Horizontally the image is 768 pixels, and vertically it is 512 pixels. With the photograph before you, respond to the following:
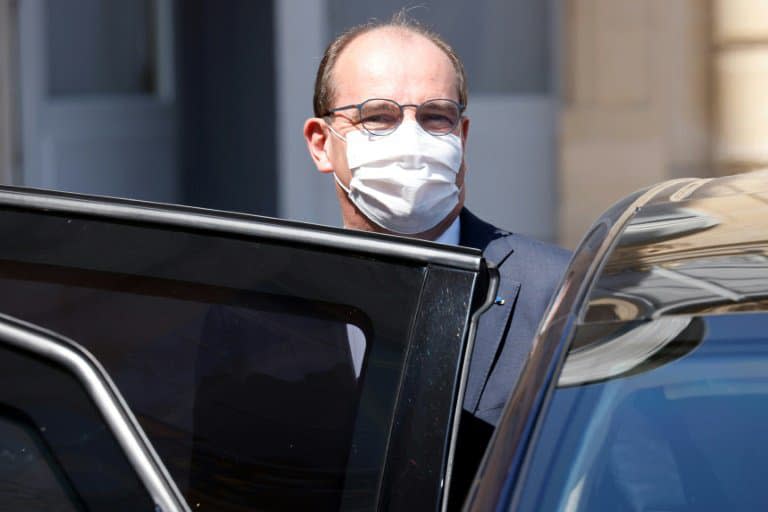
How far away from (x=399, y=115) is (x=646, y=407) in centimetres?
106

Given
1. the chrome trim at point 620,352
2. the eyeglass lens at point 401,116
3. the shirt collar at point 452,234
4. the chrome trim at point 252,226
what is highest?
the eyeglass lens at point 401,116

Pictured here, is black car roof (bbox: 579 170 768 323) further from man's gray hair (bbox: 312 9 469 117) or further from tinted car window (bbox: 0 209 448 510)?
man's gray hair (bbox: 312 9 469 117)

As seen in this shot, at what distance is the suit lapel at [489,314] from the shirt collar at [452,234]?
1cm

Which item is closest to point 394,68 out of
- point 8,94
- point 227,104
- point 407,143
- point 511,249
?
point 407,143

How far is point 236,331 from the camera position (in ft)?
5.43

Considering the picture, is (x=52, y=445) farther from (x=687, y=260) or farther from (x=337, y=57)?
(x=337, y=57)

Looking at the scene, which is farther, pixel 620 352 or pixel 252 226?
pixel 252 226

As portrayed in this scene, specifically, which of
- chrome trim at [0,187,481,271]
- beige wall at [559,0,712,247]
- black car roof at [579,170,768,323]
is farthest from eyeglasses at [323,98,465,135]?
beige wall at [559,0,712,247]

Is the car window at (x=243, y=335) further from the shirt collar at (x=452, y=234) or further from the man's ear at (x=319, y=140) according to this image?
the man's ear at (x=319, y=140)

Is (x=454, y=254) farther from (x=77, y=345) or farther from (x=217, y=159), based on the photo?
(x=217, y=159)

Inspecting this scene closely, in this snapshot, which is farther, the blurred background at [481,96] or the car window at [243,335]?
the blurred background at [481,96]

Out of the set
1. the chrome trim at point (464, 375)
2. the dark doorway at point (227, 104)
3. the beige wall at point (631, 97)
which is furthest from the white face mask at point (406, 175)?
the dark doorway at point (227, 104)

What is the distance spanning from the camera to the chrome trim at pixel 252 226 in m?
1.64

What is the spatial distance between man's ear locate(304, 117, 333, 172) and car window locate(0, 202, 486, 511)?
0.87 m
